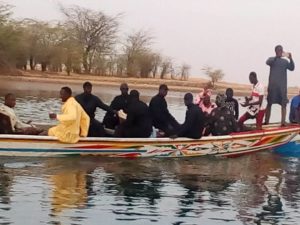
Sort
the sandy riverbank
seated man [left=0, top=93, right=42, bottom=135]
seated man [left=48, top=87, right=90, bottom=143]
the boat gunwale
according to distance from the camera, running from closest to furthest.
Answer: the boat gunwale < seated man [left=48, top=87, right=90, bottom=143] < seated man [left=0, top=93, right=42, bottom=135] < the sandy riverbank

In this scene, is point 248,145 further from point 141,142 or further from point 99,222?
point 99,222

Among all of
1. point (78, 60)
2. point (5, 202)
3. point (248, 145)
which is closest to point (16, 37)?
point (78, 60)

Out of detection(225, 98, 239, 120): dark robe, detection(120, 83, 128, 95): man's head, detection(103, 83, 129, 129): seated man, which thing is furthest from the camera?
detection(225, 98, 239, 120): dark robe

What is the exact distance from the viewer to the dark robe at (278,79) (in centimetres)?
1633

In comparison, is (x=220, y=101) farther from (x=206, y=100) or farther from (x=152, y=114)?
(x=152, y=114)

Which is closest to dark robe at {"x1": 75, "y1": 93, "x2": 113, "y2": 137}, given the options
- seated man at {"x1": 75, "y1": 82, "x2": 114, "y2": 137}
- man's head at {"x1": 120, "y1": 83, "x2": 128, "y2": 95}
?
seated man at {"x1": 75, "y1": 82, "x2": 114, "y2": 137}

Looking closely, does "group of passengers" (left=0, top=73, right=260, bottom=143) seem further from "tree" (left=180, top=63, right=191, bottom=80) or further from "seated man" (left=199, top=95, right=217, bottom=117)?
"tree" (left=180, top=63, right=191, bottom=80)

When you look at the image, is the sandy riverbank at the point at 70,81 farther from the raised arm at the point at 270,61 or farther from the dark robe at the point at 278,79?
the raised arm at the point at 270,61

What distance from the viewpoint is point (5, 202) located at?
30.0ft

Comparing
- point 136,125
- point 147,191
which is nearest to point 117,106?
point 136,125

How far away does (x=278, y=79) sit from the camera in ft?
54.2

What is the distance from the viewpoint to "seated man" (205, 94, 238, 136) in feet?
49.0

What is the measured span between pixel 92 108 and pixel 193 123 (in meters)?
2.16

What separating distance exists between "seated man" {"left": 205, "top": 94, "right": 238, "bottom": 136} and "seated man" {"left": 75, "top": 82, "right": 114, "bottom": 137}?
2360 mm
